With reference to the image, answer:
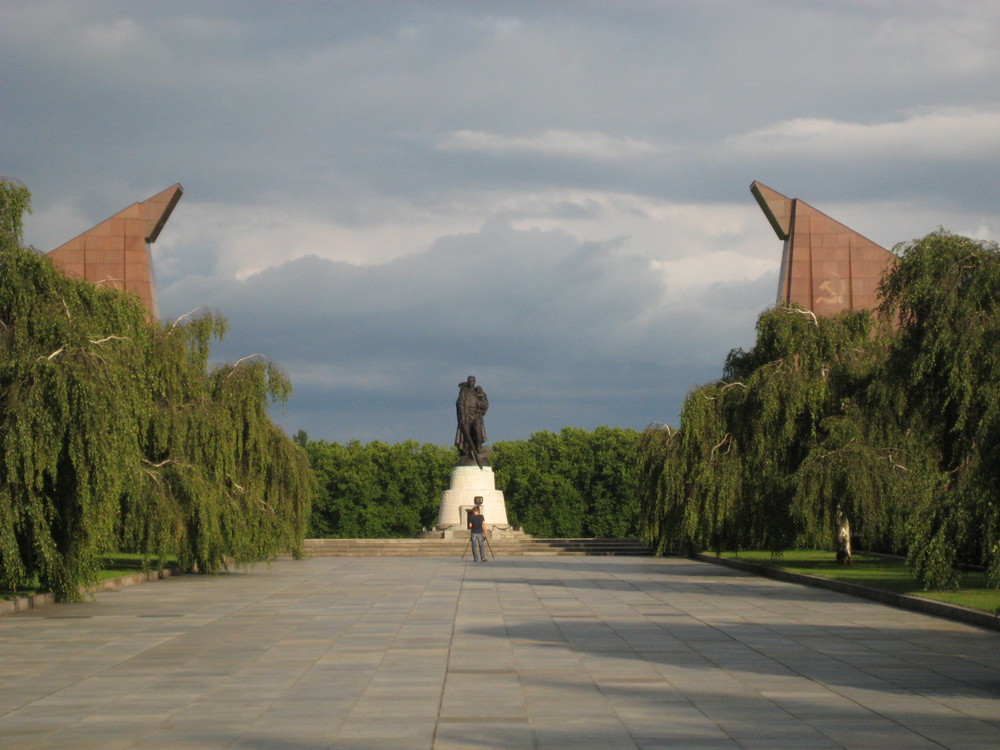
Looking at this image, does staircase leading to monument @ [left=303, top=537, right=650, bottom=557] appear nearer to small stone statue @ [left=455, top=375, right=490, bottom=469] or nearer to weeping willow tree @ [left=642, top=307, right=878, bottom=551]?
small stone statue @ [left=455, top=375, right=490, bottom=469]

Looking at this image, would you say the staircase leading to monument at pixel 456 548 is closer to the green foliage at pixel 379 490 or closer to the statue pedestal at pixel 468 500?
the statue pedestal at pixel 468 500

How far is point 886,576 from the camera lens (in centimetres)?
2242

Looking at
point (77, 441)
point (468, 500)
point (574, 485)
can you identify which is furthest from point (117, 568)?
point (574, 485)

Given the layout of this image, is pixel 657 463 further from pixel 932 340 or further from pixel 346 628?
pixel 346 628

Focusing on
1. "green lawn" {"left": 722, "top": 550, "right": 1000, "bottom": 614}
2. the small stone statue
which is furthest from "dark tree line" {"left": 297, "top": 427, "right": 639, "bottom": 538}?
"green lawn" {"left": 722, "top": 550, "right": 1000, "bottom": 614}

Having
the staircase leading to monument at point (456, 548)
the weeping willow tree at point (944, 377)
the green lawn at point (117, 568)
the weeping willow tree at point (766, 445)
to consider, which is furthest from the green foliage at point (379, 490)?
the weeping willow tree at point (944, 377)

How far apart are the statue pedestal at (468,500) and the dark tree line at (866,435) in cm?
1404

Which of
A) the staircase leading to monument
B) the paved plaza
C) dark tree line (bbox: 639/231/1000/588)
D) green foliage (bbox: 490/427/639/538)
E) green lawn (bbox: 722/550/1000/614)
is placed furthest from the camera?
green foliage (bbox: 490/427/639/538)

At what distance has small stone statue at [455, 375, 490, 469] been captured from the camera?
154 feet

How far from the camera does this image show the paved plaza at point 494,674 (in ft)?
24.5

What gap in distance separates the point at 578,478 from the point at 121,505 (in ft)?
179

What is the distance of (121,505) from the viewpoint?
68.2 feet

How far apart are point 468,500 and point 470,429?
353cm

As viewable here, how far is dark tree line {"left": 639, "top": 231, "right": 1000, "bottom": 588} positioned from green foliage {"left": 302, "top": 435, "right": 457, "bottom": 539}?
145 feet
